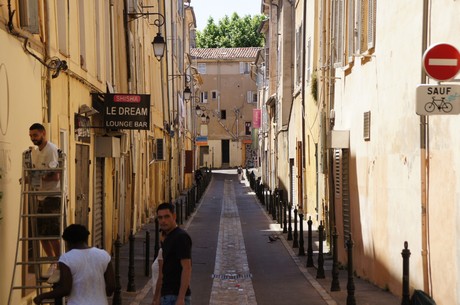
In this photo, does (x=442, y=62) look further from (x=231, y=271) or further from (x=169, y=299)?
(x=231, y=271)

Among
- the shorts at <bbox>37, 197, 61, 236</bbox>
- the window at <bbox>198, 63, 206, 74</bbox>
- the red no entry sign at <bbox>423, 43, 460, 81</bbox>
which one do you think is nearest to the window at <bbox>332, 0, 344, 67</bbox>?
the shorts at <bbox>37, 197, 61, 236</bbox>

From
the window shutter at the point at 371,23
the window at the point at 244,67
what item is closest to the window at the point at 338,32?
the window shutter at the point at 371,23

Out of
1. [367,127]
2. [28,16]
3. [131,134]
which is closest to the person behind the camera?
[28,16]

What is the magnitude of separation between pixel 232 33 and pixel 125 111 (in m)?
84.8

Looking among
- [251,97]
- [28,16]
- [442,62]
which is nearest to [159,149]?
[28,16]

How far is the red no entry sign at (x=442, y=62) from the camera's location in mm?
8430

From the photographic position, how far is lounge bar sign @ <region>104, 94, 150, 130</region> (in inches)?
653

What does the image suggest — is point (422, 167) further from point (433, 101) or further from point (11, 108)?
point (11, 108)

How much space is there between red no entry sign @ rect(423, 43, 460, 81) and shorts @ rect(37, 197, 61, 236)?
4.32 m

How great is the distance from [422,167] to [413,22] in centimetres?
194

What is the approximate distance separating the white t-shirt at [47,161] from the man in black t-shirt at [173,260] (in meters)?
2.68

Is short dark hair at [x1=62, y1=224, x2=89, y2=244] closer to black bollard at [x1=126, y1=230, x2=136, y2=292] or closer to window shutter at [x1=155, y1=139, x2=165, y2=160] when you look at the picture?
black bollard at [x1=126, y1=230, x2=136, y2=292]

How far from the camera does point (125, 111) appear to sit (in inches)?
658

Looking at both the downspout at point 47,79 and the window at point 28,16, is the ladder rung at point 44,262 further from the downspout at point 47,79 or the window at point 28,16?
the downspout at point 47,79
